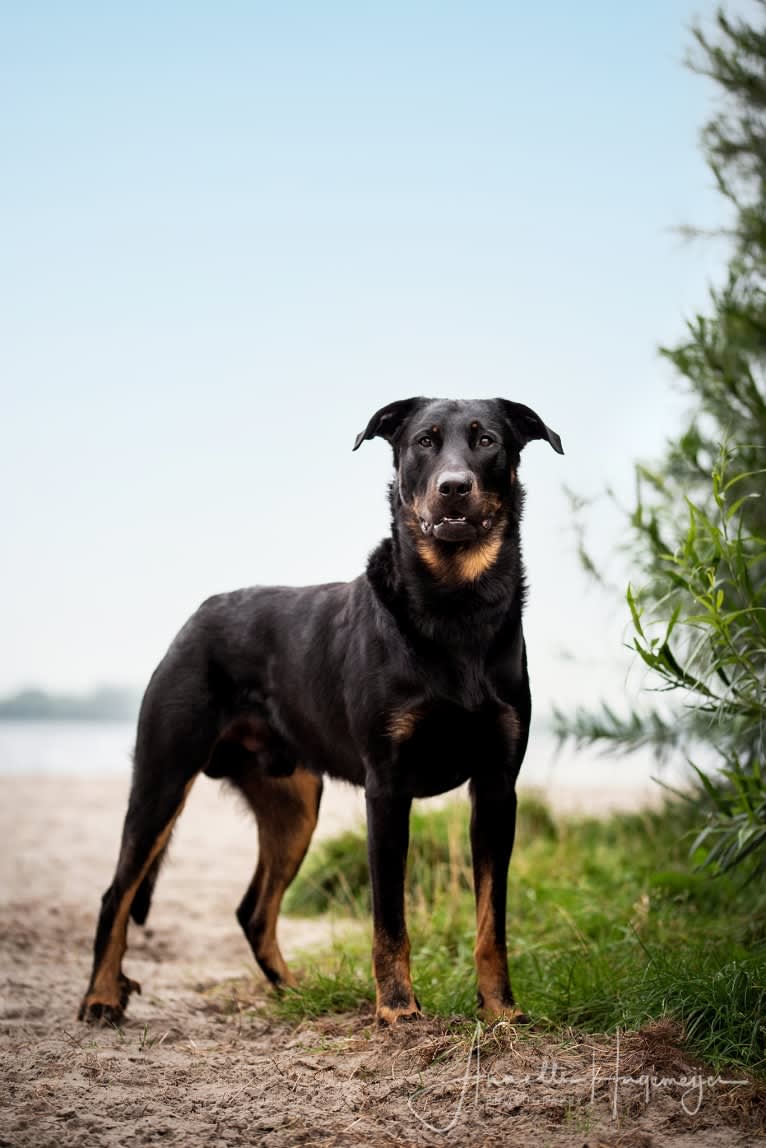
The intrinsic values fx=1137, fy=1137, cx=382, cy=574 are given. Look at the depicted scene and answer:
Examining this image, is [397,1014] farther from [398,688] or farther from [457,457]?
[457,457]

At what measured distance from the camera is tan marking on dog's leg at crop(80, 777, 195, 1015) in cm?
435

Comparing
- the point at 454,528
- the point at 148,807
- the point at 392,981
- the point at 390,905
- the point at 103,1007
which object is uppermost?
the point at 454,528

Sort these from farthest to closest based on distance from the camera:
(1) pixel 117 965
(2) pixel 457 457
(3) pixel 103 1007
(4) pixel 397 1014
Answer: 1. (1) pixel 117 965
2. (3) pixel 103 1007
3. (2) pixel 457 457
4. (4) pixel 397 1014

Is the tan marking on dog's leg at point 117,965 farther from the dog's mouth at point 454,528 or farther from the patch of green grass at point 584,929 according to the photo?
the dog's mouth at point 454,528

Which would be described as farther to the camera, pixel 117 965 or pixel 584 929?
pixel 584 929

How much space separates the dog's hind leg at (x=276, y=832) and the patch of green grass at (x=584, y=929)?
33cm

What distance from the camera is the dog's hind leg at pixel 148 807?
4438 mm

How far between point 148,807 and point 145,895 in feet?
1.45

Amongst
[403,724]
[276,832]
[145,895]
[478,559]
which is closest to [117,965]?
[145,895]

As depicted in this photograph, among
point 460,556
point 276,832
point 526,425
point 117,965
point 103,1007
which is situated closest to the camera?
point 460,556

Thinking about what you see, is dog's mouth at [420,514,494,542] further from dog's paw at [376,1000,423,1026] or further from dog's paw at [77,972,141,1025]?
dog's paw at [77,972,141,1025]

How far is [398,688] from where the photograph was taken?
3.72m

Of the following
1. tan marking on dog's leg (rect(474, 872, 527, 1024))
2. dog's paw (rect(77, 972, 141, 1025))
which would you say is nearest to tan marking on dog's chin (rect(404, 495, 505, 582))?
tan marking on dog's leg (rect(474, 872, 527, 1024))

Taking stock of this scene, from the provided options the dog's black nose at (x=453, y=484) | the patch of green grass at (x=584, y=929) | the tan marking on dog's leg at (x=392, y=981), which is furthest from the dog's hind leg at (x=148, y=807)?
the dog's black nose at (x=453, y=484)
